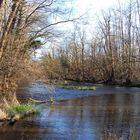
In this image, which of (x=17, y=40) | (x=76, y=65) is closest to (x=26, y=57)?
(x=17, y=40)

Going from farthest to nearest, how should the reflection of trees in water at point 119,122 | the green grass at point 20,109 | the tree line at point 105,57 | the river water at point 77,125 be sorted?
the tree line at point 105,57, the green grass at point 20,109, the reflection of trees in water at point 119,122, the river water at point 77,125

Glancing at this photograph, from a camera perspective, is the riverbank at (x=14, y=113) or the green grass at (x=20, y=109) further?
the green grass at (x=20, y=109)

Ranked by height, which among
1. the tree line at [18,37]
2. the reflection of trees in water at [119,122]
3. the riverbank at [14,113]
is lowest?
the reflection of trees in water at [119,122]

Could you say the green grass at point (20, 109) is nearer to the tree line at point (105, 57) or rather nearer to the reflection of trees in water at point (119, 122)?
the reflection of trees in water at point (119, 122)

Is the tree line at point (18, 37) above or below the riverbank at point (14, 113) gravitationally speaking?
above

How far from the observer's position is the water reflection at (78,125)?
16.4m

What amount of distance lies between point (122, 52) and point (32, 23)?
53.1m

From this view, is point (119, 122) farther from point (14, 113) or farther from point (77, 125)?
point (14, 113)

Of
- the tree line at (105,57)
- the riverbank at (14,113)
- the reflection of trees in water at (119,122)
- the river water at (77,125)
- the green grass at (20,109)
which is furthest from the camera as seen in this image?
the tree line at (105,57)

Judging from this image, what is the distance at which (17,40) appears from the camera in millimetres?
22969

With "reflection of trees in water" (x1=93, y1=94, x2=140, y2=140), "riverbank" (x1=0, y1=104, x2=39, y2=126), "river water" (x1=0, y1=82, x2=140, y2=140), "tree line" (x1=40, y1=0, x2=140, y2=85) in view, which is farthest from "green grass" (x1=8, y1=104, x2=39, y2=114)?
"tree line" (x1=40, y1=0, x2=140, y2=85)

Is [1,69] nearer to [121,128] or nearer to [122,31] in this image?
[121,128]

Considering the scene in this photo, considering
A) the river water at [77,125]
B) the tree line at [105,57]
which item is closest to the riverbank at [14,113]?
the river water at [77,125]

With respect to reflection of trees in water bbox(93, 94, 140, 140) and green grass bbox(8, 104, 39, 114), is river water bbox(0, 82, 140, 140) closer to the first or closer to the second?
reflection of trees in water bbox(93, 94, 140, 140)
